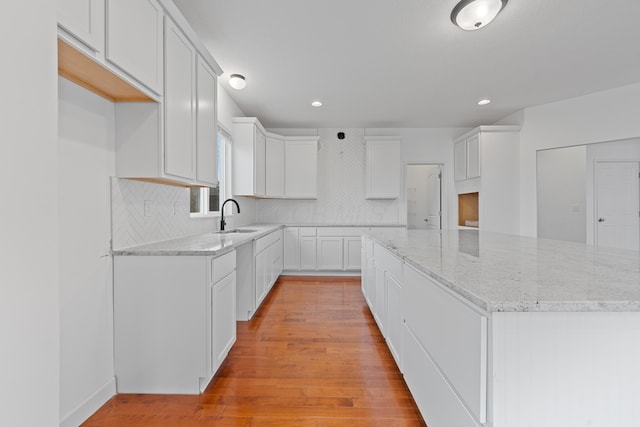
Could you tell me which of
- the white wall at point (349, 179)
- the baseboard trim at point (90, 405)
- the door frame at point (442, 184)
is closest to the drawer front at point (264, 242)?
the white wall at point (349, 179)

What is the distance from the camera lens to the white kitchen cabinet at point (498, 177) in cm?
460

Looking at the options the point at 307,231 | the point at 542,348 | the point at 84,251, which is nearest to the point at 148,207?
the point at 84,251

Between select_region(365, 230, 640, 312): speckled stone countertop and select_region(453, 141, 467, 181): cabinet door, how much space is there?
12.3ft

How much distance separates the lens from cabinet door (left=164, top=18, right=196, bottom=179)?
1798mm

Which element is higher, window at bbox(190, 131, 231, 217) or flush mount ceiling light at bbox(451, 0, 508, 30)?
flush mount ceiling light at bbox(451, 0, 508, 30)

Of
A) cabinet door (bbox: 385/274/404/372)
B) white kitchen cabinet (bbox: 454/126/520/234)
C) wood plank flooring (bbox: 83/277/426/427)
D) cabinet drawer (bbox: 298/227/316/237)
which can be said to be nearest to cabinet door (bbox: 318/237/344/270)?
cabinet drawer (bbox: 298/227/316/237)

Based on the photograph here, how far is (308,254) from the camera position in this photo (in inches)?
188

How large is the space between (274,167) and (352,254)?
1.96m

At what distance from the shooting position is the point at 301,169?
5.00 meters

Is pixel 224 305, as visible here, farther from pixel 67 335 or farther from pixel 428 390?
pixel 428 390

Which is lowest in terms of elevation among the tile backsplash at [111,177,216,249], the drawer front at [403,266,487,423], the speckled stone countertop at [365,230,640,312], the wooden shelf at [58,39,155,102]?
the drawer front at [403,266,487,423]

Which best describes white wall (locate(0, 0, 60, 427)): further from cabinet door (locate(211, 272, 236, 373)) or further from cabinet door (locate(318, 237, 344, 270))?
cabinet door (locate(318, 237, 344, 270))

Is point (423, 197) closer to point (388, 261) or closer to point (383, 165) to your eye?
point (383, 165)

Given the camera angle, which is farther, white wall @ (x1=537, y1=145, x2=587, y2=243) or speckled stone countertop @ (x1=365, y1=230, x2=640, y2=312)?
white wall @ (x1=537, y1=145, x2=587, y2=243)
